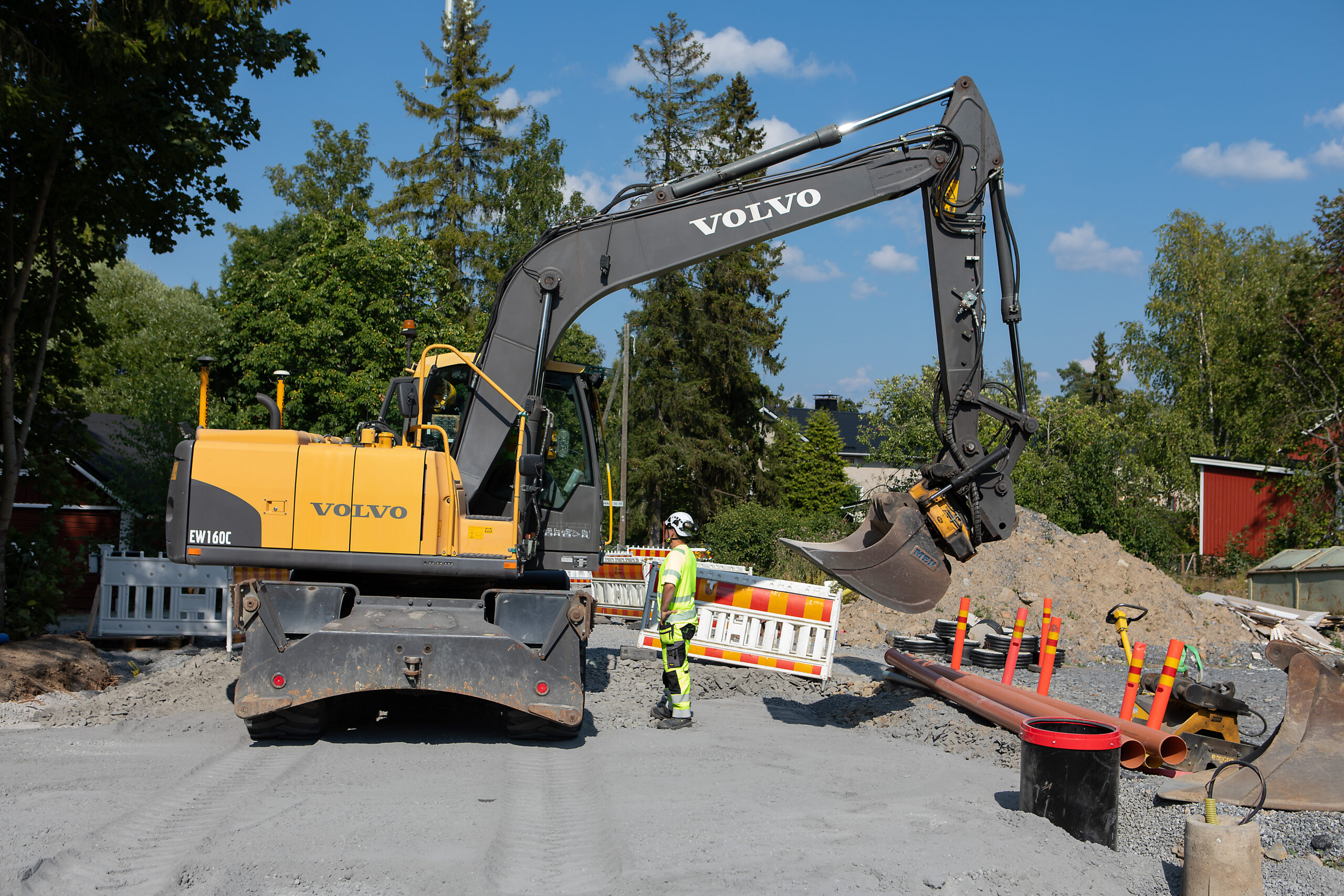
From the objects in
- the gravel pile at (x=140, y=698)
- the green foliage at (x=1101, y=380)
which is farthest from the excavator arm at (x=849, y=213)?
the green foliage at (x=1101, y=380)

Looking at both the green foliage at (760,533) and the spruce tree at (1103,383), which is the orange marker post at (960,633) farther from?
the spruce tree at (1103,383)

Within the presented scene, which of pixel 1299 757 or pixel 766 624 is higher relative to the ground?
pixel 766 624

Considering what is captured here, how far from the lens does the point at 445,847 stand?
191 inches

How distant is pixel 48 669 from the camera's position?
9.38 metres

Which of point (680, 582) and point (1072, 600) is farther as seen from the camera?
point (1072, 600)

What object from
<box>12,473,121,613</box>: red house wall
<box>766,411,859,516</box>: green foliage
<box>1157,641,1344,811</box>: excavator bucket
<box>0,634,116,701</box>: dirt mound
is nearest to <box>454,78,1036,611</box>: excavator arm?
<box>1157,641,1344,811</box>: excavator bucket

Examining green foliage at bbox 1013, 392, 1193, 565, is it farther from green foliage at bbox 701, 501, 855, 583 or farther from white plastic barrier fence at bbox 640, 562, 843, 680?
white plastic barrier fence at bbox 640, 562, 843, 680

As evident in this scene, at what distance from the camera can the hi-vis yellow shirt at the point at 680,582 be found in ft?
27.7

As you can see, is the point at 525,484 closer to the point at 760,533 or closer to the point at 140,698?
the point at 140,698

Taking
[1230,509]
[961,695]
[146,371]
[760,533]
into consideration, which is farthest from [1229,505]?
[146,371]

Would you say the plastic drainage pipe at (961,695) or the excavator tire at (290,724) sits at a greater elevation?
the plastic drainage pipe at (961,695)

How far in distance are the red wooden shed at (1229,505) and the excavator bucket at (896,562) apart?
1038 inches

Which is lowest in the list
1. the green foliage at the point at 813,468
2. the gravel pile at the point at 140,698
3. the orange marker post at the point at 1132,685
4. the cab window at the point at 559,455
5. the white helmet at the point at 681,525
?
the gravel pile at the point at 140,698

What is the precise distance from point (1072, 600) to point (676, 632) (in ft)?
35.2
